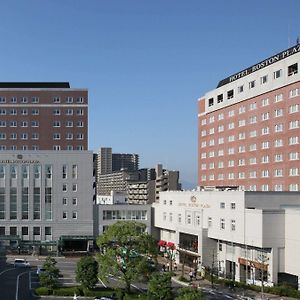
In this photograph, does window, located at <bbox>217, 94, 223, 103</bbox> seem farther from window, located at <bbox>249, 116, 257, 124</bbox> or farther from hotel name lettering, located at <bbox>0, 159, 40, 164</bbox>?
hotel name lettering, located at <bbox>0, 159, 40, 164</bbox>

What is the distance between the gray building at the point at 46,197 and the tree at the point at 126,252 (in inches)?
1484

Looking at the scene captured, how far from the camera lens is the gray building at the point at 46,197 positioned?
313ft

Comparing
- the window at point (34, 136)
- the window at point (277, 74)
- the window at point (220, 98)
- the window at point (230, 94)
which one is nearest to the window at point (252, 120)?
the window at point (230, 94)

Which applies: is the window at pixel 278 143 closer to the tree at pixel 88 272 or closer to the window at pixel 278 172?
the window at pixel 278 172

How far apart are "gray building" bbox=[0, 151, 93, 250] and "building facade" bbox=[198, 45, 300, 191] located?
2593 centimetres

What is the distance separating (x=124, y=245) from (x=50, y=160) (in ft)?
140

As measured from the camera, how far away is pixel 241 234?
2527 inches

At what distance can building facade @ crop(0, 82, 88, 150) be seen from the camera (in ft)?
379

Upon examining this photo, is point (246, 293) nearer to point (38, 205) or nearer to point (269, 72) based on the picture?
point (269, 72)

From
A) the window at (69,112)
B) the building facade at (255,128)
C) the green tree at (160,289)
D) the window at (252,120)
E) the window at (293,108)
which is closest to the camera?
the green tree at (160,289)

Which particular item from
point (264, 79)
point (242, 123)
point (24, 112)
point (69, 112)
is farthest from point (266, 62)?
→ point (24, 112)

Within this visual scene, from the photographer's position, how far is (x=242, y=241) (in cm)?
6378

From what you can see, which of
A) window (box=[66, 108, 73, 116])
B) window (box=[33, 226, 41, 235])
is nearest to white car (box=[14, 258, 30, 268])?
window (box=[33, 226, 41, 235])

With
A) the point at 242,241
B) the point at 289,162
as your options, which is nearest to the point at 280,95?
the point at 289,162
